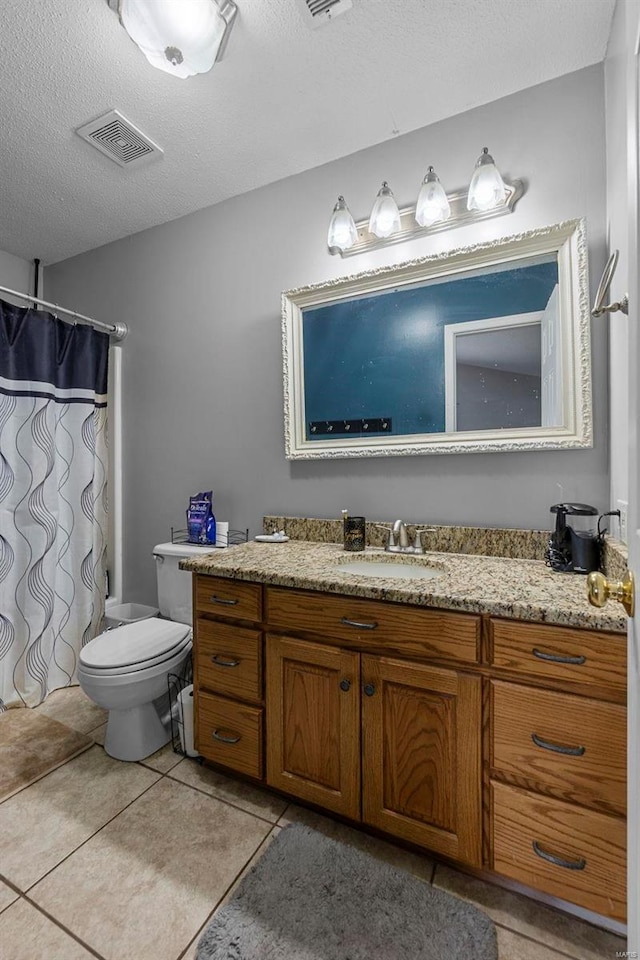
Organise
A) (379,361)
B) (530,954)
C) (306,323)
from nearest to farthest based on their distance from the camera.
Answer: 1. (530,954)
2. (379,361)
3. (306,323)

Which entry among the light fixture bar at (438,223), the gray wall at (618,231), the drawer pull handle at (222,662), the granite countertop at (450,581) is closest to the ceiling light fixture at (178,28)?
the light fixture bar at (438,223)

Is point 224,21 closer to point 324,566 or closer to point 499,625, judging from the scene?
point 324,566

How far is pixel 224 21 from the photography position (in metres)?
1.27

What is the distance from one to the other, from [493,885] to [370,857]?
34cm

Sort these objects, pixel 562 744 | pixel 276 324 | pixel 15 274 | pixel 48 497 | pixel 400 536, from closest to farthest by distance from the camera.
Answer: pixel 562 744 < pixel 400 536 < pixel 276 324 < pixel 48 497 < pixel 15 274

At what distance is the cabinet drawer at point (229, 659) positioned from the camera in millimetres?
1436

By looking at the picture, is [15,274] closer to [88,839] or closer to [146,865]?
[88,839]

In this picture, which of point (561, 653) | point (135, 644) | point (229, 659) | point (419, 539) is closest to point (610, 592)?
point (561, 653)

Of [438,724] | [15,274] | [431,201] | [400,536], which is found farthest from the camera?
[15,274]

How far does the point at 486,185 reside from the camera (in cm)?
150

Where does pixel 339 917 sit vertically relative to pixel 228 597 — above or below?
below

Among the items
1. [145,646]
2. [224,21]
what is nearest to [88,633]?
[145,646]

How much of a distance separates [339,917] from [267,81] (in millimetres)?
2594

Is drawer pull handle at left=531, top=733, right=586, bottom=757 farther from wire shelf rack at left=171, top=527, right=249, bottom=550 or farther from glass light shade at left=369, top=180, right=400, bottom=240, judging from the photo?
glass light shade at left=369, top=180, right=400, bottom=240
